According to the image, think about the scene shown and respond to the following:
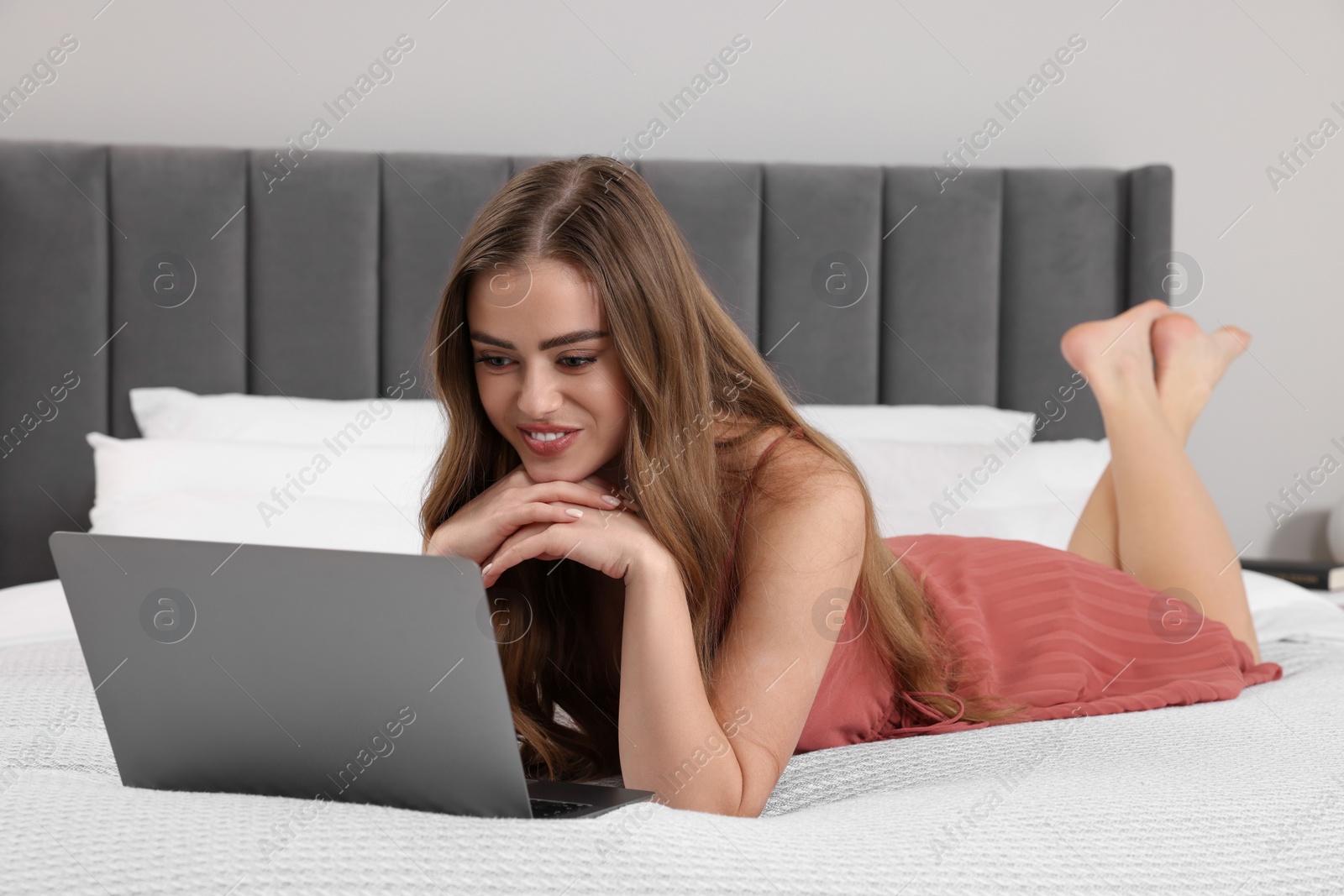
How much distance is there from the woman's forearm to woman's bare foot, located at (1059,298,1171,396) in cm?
122

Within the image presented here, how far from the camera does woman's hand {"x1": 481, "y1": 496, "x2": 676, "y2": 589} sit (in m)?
0.95

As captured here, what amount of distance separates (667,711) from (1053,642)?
0.76 m

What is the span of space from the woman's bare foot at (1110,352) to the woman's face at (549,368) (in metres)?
1.16

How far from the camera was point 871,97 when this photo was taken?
2.57m

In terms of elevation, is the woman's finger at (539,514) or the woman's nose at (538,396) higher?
the woman's nose at (538,396)

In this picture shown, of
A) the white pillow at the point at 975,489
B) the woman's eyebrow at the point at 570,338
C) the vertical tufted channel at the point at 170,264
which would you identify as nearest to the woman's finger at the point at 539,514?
the woman's eyebrow at the point at 570,338

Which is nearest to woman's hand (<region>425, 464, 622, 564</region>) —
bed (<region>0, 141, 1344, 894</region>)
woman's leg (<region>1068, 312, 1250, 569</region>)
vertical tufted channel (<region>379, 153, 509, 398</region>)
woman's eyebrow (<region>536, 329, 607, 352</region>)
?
woman's eyebrow (<region>536, 329, 607, 352</region>)

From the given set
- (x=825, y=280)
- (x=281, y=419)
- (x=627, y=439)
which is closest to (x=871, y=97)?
(x=825, y=280)

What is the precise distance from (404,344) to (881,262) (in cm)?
110

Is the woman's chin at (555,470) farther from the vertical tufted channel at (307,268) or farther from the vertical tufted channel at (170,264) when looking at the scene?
the vertical tufted channel at (170,264)

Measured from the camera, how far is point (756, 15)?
254 cm

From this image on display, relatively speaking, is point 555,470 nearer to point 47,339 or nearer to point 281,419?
point 281,419

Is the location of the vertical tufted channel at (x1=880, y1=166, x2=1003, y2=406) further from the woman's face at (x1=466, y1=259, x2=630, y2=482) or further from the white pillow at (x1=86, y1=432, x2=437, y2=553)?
the woman's face at (x1=466, y1=259, x2=630, y2=482)

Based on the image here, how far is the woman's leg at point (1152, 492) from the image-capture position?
5.49 ft
